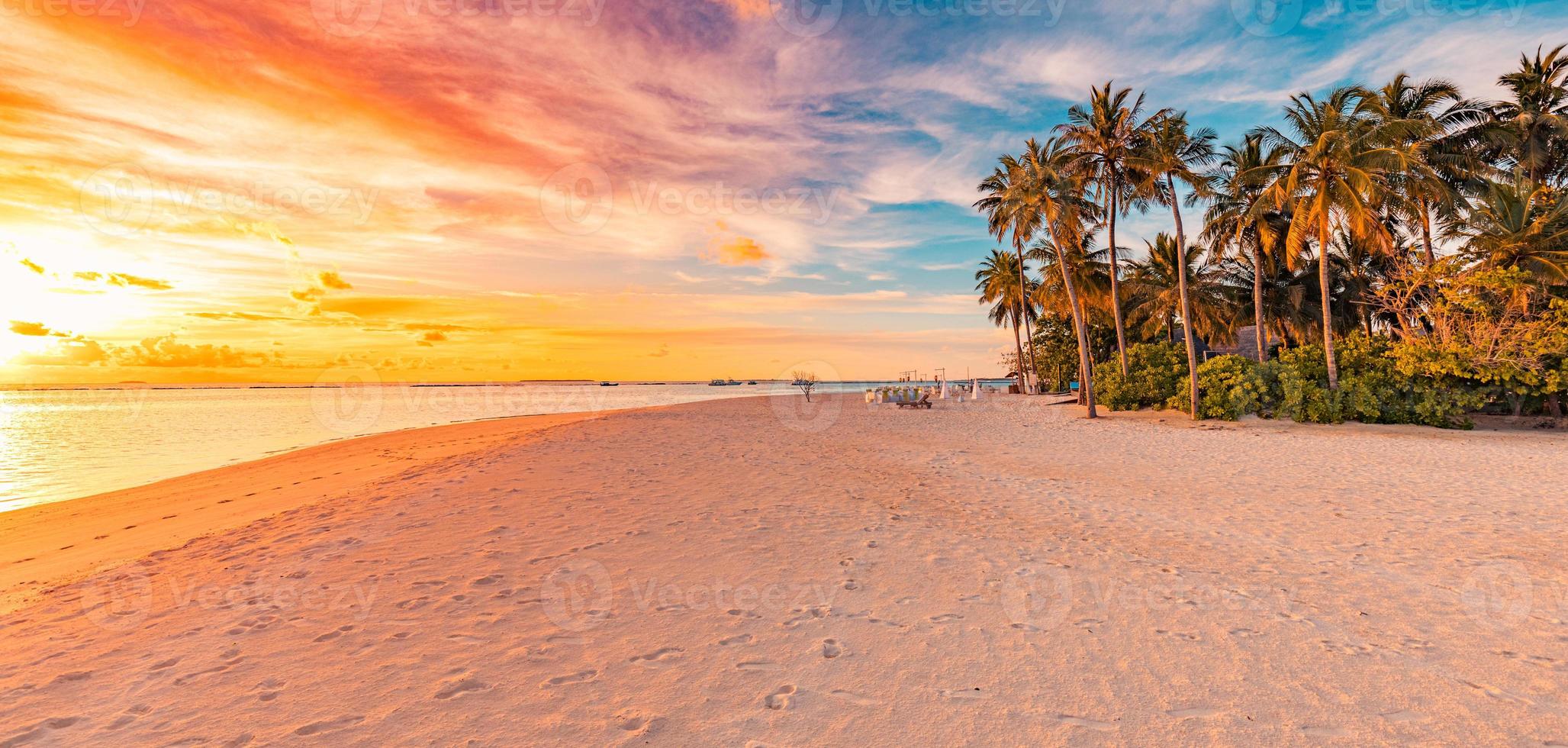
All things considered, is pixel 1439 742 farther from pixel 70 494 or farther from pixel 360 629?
pixel 70 494

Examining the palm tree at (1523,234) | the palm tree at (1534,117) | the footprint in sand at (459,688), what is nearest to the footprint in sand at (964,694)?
the footprint in sand at (459,688)

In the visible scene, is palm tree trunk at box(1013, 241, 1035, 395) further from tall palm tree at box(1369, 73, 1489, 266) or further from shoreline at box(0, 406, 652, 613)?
shoreline at box(0, 406, 652, 613)

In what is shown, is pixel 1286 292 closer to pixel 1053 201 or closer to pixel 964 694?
pixel 1053 201

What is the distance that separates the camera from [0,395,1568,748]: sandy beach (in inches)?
139

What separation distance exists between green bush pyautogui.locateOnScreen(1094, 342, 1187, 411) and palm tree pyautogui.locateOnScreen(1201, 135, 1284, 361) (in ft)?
12.0

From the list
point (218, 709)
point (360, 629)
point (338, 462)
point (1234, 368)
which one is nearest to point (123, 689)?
point (218, 709)

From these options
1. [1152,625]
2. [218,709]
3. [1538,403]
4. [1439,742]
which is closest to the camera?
[1439,742]

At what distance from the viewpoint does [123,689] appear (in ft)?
13.0

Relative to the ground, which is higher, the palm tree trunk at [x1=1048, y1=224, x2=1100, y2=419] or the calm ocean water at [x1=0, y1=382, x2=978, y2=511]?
the palm tree trunk at [x1=1048, y1=224, x2=1100, y2=419]

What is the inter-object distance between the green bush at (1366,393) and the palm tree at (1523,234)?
147 inches

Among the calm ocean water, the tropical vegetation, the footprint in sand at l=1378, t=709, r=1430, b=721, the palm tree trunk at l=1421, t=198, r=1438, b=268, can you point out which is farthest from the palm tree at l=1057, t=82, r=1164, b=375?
the calm ocean water

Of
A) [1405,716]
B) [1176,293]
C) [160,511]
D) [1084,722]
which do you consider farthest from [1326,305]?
[160,511]

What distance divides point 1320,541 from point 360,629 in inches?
404

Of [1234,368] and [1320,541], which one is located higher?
[1234,368]
